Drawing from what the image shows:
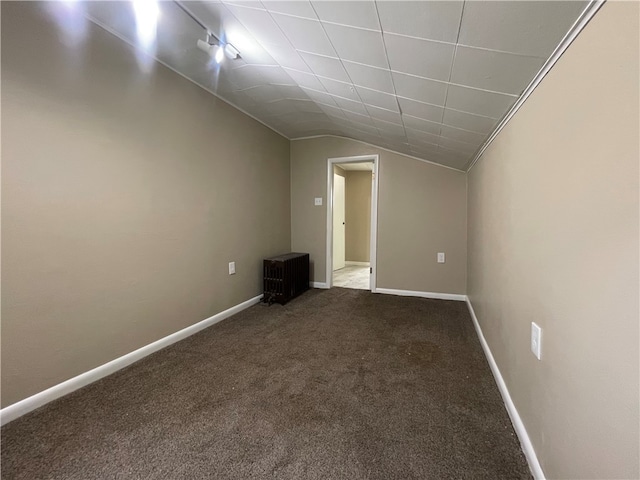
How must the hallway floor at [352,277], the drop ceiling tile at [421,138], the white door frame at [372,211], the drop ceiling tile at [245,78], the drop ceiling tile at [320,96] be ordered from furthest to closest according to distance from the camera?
the hallway floor at [352,277] → the white door frame at [372,211] → the drop ceiling tile at [421,138] → the drop ceiling tile at [320,96] → the drop ceiling tile at [245,78]

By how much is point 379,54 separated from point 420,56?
20 centimetres

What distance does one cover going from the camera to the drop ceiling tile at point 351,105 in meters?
2.14

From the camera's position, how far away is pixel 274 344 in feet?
7.27

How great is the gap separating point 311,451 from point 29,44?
2354mm

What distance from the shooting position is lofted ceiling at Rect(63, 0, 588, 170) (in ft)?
3.09

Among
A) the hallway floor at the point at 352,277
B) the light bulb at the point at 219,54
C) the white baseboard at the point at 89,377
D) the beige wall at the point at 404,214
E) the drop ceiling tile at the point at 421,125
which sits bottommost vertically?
the white baseboard at the point at 89,377

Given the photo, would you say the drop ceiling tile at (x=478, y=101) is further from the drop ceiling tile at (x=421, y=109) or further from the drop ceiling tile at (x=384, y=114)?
the drop ceiling tile at (x=384, y=114)

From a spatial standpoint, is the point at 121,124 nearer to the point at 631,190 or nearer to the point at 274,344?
the point at 274,344

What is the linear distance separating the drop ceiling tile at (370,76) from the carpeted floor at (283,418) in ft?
5.81

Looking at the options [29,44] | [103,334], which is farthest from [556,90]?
[103,334]

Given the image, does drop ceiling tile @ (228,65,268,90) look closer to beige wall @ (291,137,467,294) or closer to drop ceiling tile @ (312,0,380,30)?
drop ceiling tile @ (312,0,380,30)

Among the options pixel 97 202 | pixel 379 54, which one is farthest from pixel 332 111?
pixel 97 202

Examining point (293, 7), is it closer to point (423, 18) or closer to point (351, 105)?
point (423, 18)

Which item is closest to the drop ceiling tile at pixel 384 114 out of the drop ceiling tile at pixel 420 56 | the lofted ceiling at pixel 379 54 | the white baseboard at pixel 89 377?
the lofted ceiling at pixel 379 54
